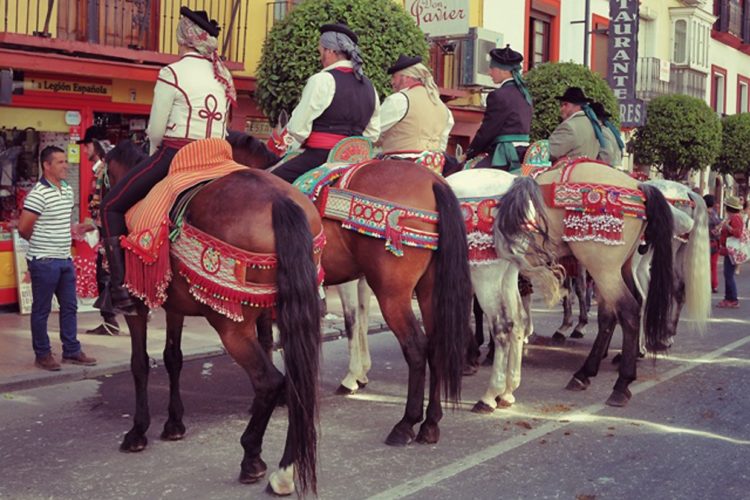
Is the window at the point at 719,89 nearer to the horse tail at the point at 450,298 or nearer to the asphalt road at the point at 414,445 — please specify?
the asphalt road at the point at 414,445

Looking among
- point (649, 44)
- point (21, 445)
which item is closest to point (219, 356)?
point (21, 445)

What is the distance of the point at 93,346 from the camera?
31.4 feet

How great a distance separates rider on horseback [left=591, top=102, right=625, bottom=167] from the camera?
923 centimetres

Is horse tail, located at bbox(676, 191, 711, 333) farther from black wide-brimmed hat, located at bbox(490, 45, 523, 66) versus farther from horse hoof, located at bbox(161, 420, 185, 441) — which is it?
horse hoof, located at bbox(161, 420, 185, 441)

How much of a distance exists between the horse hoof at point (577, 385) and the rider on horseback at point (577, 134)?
2.17 m

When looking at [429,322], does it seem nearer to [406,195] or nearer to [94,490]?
[406,195]

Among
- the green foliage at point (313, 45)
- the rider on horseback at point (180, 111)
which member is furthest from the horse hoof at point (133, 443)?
the green foliage at point (313, 45)

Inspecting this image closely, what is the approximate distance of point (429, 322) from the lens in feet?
21.2

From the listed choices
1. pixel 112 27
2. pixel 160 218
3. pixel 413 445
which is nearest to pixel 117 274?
pixel 160 218

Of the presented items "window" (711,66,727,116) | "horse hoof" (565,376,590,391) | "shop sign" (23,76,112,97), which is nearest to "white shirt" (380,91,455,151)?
"horse hoof" (565,376,590,391)

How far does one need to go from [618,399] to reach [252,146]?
3.38 metres

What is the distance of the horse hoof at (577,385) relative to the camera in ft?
26.4

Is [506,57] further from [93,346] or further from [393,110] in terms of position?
[93,346]

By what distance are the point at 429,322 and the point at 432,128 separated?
1849 millimetres
